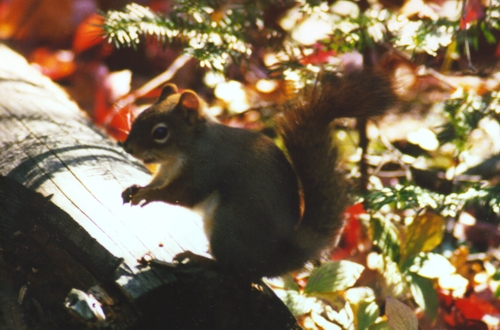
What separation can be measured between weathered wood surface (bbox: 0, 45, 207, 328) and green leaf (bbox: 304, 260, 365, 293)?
282mm

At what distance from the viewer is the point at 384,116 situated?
118 centimetres

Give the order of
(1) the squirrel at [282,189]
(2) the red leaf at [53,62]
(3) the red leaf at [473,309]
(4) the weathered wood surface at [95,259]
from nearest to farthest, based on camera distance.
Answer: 1. (4) the weathered wood surface at [95,259]
2. (1) the squirrel at [282,189]
3. (3) the red leaf at [473,309]
4. (2) the red leaf at [53,62]

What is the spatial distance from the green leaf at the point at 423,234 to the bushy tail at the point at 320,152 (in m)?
0.23

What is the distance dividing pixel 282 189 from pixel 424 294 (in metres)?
0.41

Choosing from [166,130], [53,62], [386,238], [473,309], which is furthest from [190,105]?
[53,62]

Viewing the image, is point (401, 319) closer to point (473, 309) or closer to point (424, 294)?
point (424, 294)

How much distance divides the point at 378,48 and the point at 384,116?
76 centimetres

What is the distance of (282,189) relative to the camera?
1.18m

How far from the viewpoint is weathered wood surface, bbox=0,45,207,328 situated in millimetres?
1040

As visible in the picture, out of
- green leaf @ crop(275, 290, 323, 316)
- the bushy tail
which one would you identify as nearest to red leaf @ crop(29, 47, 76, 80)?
the bushy tail

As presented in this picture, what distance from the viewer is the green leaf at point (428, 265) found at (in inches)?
46.3

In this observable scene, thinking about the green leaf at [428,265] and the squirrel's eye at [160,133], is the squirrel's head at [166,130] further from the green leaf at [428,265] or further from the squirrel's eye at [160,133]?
the green leaf at [428,265]

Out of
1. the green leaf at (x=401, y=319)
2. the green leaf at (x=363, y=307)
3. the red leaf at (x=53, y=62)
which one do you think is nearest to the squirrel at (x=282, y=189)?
the green leaf at (x=363, y=307)

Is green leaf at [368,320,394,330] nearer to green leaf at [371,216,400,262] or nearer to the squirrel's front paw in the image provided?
green leaf at [371,216,400,262]
